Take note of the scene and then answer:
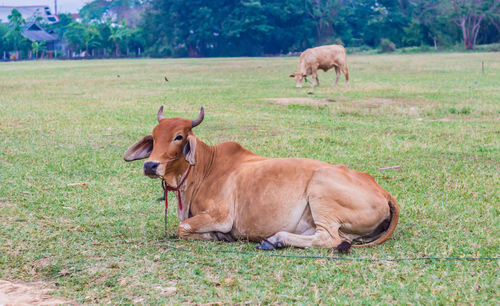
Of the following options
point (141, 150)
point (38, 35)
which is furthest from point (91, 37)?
point (141, 150)

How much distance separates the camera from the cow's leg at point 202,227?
4.95m

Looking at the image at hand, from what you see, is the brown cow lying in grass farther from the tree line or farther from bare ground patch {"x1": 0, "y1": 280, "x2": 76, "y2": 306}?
the tree line

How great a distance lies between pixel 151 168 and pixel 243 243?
944mm

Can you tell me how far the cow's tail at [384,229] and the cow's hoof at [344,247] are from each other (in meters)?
0.19

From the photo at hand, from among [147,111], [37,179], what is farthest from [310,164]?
[147,111]

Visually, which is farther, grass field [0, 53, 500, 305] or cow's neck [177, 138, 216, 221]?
cow's neck [177, 138, 216, 221]

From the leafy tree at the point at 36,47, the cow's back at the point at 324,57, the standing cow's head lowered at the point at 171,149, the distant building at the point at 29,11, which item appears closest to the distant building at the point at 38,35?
the leafy tree at the point at 36,47

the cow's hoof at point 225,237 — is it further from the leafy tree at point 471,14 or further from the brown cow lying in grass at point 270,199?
the leafy tree at point 471,14

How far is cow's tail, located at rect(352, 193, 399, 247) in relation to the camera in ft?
15.7

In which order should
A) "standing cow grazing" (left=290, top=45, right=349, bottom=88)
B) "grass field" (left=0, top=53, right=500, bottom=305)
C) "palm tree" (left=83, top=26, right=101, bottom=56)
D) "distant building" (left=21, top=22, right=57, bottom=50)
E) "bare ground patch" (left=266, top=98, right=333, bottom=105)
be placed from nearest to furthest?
"grass field" (left=0, top=53, right=500, bottom=305)
"bare ground patch" (left=266, top=98, right=333, bottom=105)
"standing cow grazing" (left=290, top=45, right=349, bottom=88)
"palm tree" (left=83, top=26, right=101, bottom=56)
"distant building" (left=21, top=22, right=57, bottom=50)

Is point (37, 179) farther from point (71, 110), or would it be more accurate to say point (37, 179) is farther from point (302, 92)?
point (302, 92)

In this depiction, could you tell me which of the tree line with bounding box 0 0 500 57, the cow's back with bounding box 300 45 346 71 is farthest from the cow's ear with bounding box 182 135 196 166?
the tree line with bounding box 0 0 500 57

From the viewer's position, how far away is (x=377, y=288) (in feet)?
12.8

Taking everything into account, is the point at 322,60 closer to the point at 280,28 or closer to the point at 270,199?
the point at 270,199
